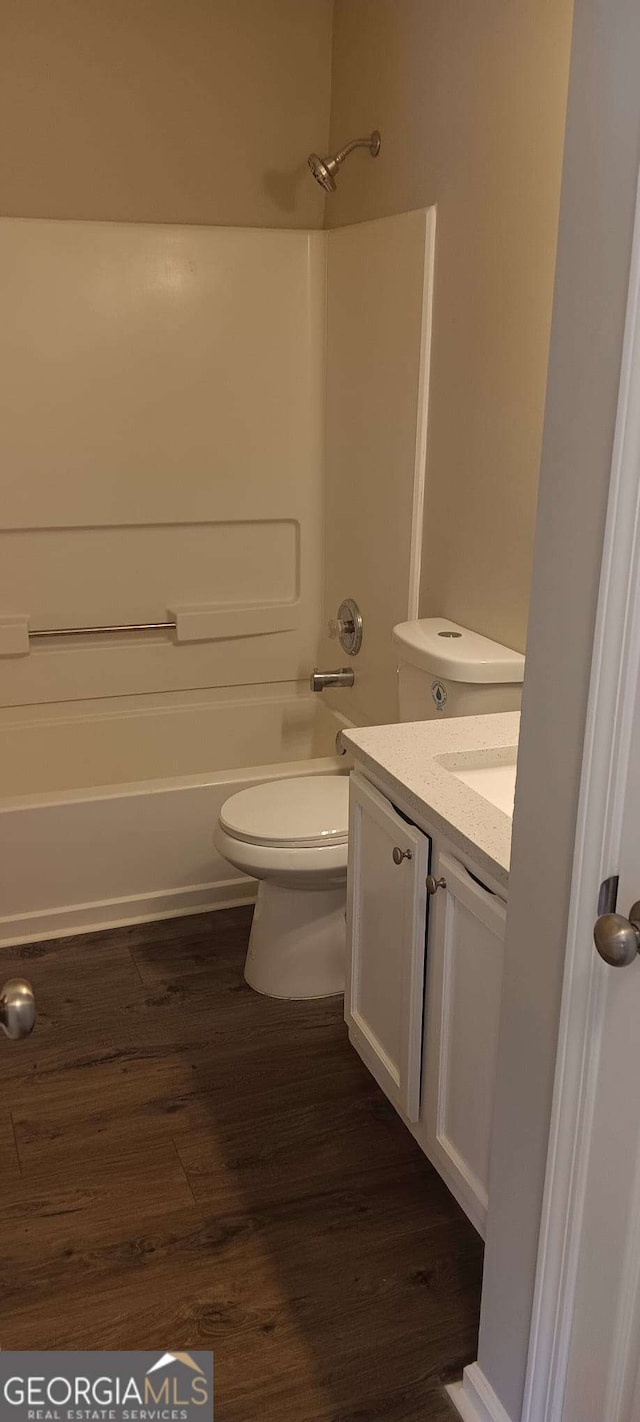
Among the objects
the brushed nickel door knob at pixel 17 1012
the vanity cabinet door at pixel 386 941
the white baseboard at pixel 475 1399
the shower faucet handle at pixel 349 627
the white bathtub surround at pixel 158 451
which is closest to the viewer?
the brushed nickel door knob at pixel 17 1012

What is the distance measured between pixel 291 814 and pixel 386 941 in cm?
65

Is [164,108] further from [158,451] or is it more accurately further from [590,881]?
[590,881]

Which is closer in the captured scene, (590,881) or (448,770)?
(590,881)

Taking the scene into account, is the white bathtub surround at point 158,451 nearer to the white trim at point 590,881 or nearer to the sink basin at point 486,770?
the sink basin at point 486,770

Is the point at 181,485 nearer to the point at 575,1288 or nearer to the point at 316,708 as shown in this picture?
the point at 316,708

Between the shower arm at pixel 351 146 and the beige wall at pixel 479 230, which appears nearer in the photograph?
the beige wall at pixel 479 230

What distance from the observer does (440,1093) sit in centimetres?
193

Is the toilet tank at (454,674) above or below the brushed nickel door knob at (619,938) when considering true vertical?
below

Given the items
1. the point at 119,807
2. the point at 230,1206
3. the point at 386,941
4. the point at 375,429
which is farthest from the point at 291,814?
the point at 375,429

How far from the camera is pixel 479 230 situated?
259 centimetres

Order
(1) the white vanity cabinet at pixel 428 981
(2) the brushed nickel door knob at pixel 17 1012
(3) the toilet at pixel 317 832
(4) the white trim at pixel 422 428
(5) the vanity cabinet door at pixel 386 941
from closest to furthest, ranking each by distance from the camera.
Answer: (2) the brushed nickel door knob at pixel 17 1012 < (1) the white vanity cabinet at pixel 428 981 < (5) the vanity cabinet door at pixel 386 941 < (3) the toilet at pixel 317 832 < (4) the white trim at pixel 422 428

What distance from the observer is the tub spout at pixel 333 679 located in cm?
332

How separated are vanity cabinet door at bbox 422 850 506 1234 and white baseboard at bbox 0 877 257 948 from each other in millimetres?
1273

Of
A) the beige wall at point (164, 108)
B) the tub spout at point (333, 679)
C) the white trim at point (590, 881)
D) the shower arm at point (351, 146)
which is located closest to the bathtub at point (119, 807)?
the tub spout at point (333, 679)
